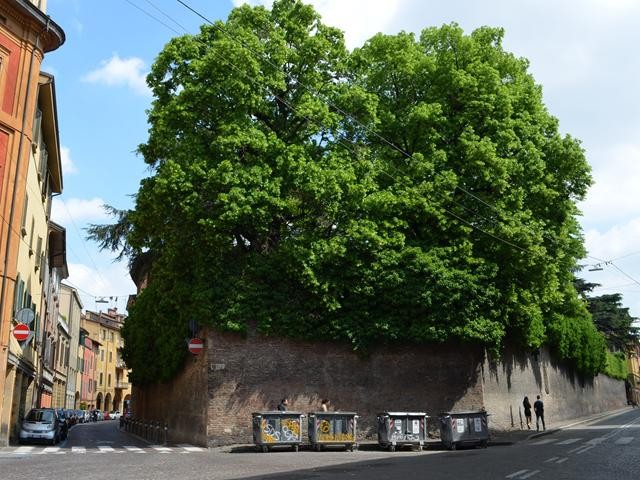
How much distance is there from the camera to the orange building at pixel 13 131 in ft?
70.9

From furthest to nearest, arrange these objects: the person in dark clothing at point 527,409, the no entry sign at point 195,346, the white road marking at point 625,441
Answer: the person in dark clothing at point 527,409 → the no entry sign at point 195,346 → the white road marking at point 625,441

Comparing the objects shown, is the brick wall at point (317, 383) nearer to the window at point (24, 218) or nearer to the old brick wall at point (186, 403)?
the old brick wall at point (186, 403)

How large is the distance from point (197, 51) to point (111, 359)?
258ft

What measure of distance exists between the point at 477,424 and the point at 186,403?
11554 millimetres

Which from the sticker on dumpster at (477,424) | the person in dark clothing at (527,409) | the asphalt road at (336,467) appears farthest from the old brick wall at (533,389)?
the asphalt road at (336,467)

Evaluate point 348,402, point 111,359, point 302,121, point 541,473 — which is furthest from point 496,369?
point 111,359

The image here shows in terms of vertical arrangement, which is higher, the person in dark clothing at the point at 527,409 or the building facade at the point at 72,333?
the building facade at the point at 72,333

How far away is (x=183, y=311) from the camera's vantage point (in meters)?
24.5

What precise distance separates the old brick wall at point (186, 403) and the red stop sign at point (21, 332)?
20.1 ft

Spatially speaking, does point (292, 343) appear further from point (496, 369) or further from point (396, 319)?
point (496, 369)

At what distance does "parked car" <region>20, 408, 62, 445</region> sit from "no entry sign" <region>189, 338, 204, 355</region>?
748cm

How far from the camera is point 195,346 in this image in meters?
23.1

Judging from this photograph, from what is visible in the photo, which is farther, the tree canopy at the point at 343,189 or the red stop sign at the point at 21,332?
the tree canopy at the point at 343,189

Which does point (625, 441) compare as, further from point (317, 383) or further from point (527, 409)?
point (317, 383)
